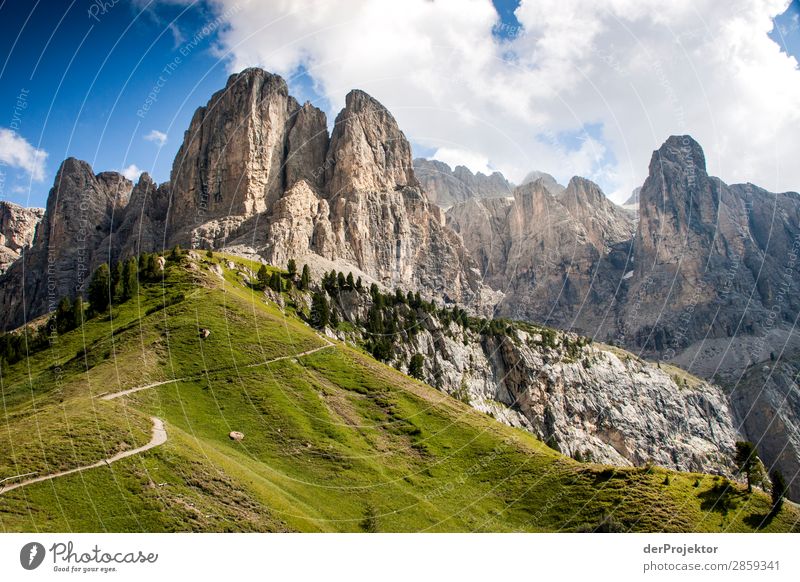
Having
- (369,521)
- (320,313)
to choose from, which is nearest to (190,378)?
(369,521)

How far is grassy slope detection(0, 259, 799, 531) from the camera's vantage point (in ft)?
117

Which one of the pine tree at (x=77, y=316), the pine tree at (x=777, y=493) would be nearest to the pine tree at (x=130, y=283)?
the pine tree at (x=77, y=316)

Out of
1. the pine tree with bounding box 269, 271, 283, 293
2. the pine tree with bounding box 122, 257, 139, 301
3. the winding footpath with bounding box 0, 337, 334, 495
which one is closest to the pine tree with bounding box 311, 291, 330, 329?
the pine tree with bounding box 269, 271, 283, 293

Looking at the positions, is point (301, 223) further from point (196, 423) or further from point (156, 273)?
point (196, 423)

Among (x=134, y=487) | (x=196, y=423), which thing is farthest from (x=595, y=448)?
(x=134, y=487)

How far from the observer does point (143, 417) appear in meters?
47.1

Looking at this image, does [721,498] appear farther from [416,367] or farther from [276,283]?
[276,283]

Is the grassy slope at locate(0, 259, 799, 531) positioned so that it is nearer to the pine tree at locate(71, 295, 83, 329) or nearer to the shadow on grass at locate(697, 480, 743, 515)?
the shadow on grass at locate(697, 480, 743, 515)
